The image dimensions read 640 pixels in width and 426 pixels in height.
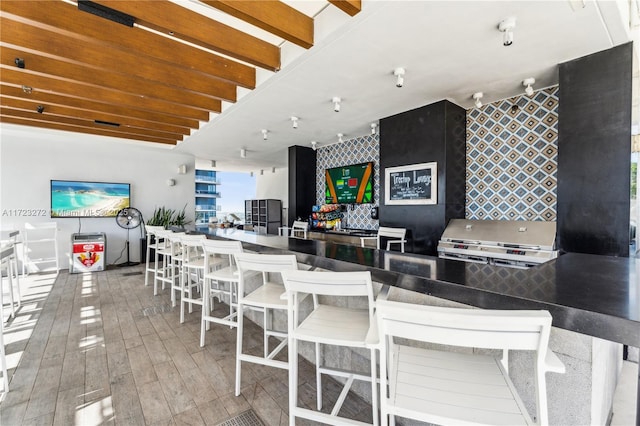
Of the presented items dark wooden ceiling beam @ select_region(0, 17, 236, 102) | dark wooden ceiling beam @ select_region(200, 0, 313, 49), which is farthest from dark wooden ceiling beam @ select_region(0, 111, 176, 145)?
dark wooden ceiling beam @ select_region(200, 0, 313, 49)

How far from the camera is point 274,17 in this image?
2.01 m

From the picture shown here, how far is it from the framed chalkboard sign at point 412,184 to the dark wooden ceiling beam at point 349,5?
7.41 feet

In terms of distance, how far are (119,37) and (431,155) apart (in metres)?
3.48

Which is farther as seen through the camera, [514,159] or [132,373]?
[514,159]

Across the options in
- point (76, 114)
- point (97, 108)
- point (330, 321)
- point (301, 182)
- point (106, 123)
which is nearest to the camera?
point (330, 321)

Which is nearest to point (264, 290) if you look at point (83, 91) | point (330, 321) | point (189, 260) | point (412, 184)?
point (330, 321)

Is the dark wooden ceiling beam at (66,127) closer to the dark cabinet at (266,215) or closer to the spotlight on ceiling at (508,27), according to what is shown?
the dark cabinet at (266,215)

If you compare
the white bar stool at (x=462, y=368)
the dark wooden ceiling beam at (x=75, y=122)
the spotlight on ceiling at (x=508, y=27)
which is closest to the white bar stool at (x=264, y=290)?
Answer: the white bar stool at (x=462, y=368)

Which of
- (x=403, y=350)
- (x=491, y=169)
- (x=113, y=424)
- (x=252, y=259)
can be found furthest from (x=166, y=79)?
(x=491, y=169)

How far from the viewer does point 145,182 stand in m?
6.36

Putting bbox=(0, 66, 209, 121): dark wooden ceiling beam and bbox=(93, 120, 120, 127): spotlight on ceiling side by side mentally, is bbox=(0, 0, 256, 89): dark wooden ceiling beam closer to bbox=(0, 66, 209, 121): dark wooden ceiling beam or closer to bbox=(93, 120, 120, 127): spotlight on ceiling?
bbox=(0, 66, 209, 121): dark wooden ceiling beam

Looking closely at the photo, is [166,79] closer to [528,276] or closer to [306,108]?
[306,108]

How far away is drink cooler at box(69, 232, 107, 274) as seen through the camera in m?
5.24

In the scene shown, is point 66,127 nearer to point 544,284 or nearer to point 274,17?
point 274,17
